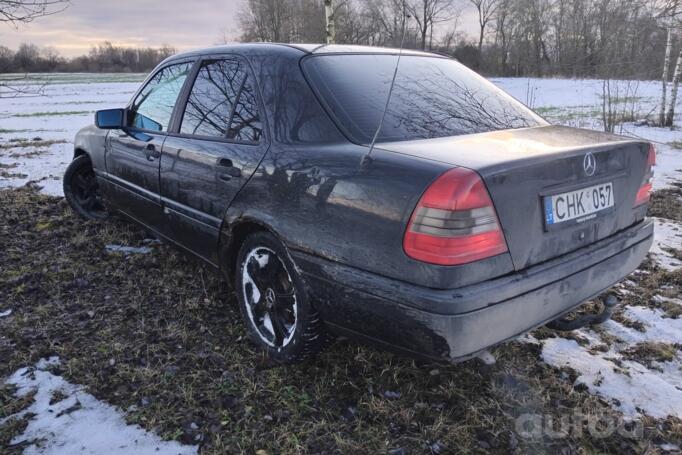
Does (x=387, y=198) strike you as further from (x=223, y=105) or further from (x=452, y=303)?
(x=223, y=105)

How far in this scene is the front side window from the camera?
3428mm

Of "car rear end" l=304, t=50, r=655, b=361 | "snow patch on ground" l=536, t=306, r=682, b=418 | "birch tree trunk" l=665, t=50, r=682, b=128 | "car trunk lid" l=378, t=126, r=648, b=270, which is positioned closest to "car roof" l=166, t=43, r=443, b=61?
"car rear end" l=304, t=50, r=655, b=361

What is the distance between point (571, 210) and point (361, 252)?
36.3 inches

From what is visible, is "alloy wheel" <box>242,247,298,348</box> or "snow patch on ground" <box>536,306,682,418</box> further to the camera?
"alloy wheel" <box>242,247,298,348</box>

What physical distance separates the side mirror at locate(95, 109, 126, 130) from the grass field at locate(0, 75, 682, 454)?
121 cm

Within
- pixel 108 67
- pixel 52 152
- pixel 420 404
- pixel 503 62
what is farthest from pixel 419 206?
pixel 108 67

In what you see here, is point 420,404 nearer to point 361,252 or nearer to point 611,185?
point 361,252

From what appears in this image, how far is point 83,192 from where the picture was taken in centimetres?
518

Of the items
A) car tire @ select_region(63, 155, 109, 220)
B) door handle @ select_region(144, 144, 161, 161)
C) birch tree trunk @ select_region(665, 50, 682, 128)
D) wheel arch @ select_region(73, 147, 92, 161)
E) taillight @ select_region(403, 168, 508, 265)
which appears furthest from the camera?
birch tree trunk @ select_region(665, 50, 682, 128)

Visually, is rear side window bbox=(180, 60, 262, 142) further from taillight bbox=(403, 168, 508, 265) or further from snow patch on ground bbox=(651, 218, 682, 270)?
snow patch on ground bbox=(651, 218, 682, 270)

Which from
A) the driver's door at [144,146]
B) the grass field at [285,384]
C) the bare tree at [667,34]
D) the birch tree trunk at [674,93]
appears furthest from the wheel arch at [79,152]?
the birch tree trunk at [674,93]

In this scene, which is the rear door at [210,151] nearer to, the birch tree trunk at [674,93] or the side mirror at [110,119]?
the side mirror at [110,119]

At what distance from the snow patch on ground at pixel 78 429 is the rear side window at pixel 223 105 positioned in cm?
149

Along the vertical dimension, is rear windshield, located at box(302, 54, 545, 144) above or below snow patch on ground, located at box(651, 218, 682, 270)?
above
